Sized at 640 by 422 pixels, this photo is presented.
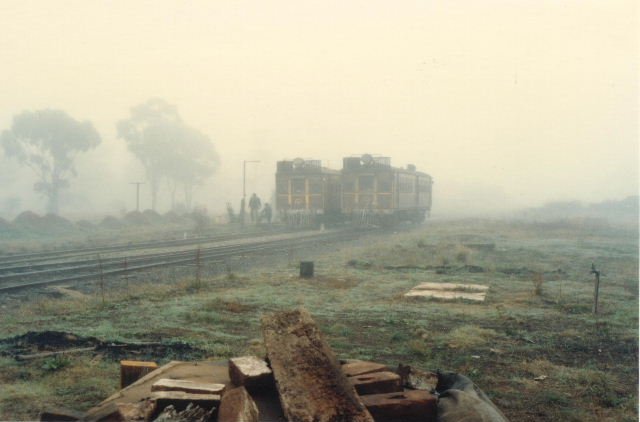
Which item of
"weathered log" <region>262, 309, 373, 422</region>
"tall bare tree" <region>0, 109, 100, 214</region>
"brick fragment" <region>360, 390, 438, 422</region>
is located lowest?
"brick fragment" <region>360, 390, 438, 422</region>

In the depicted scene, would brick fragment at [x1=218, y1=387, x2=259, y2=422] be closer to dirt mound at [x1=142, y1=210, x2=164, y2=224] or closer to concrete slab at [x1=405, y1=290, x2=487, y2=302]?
concrete slab at [x1=405, y1=290, x2=487, y2=302]

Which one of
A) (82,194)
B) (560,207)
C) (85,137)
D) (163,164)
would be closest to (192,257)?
(85,137)

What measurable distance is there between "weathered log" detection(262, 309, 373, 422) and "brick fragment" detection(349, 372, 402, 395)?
0.76 feet

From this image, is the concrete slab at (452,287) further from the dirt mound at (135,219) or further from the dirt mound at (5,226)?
the dirt mound at (135,219)

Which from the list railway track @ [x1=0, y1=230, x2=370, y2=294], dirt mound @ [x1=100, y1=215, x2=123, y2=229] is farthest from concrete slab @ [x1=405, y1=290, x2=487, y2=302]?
dirt mound @ [x1=100, y1=215, x2=123, y2=229]

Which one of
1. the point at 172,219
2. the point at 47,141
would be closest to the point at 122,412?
the point at 172,219

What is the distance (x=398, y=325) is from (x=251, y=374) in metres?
4.29

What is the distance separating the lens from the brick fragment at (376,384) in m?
3.32

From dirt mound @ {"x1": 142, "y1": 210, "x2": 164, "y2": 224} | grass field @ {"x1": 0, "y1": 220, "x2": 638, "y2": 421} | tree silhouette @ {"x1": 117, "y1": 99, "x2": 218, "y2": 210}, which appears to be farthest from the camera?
tree silhouette @ {"x1": 117, "y1": 99, "x2": 218, "y2": 210}

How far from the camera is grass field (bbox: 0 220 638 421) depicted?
473cm

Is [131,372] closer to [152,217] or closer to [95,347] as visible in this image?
[95,347]

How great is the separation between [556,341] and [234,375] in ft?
15.7

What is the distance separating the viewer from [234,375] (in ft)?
11.3

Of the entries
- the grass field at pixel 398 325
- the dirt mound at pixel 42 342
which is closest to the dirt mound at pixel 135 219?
the grass field at pixel 398 325
